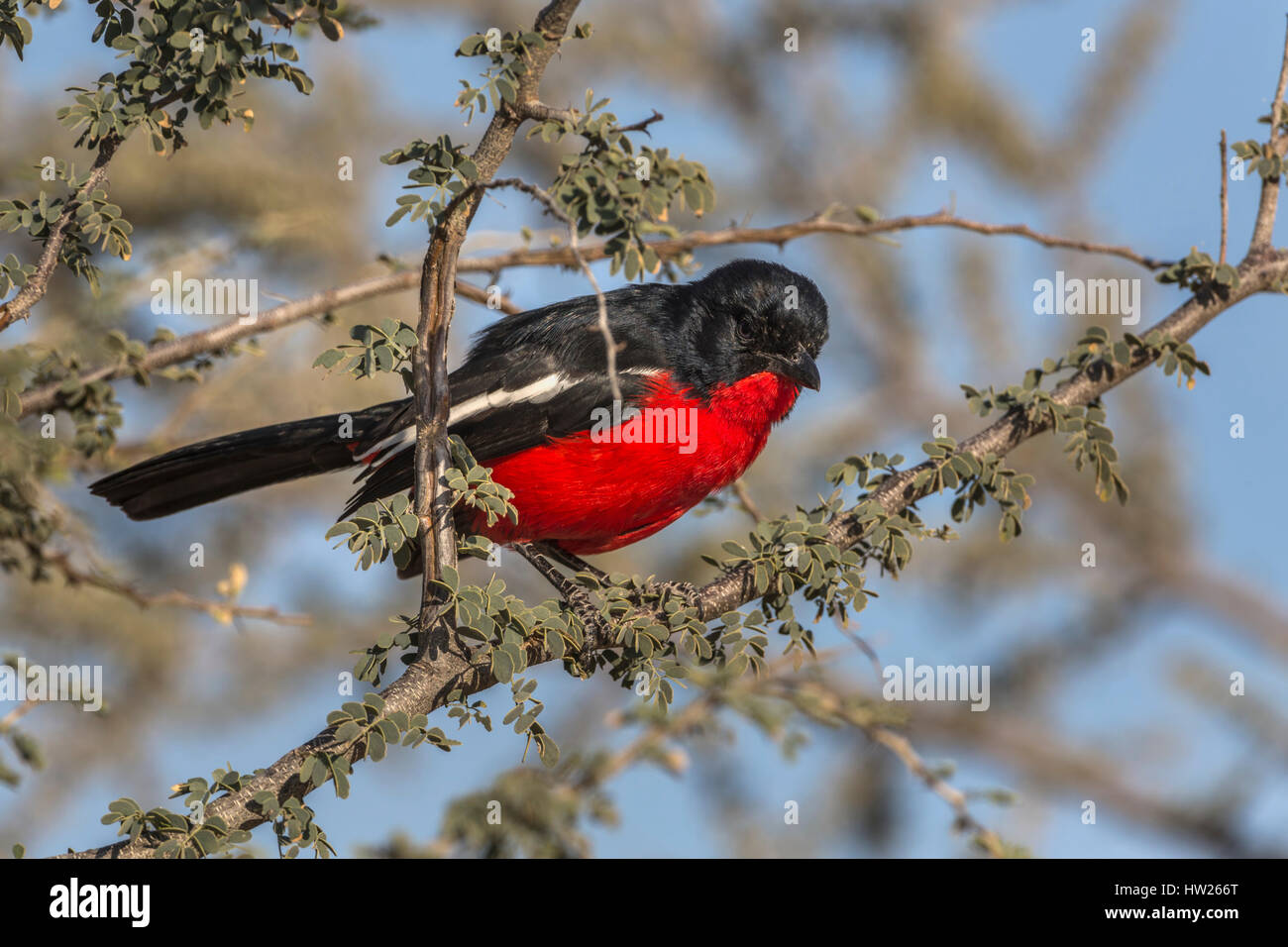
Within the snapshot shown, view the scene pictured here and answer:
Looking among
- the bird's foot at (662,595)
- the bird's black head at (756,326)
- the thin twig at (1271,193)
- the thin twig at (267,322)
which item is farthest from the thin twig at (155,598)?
the thin twig at (1271,193)

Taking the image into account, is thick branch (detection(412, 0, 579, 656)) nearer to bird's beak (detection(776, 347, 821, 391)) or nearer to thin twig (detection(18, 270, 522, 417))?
thin twig (detection(18, 270, 522, 417))

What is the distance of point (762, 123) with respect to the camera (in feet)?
38.4

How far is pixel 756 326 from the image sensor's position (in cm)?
423

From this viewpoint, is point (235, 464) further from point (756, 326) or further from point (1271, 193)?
point (1271, 193)

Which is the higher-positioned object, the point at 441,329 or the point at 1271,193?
the point at 1271,193

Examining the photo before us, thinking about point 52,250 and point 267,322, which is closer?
point 52,250

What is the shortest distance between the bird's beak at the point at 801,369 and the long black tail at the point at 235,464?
1.27 meters

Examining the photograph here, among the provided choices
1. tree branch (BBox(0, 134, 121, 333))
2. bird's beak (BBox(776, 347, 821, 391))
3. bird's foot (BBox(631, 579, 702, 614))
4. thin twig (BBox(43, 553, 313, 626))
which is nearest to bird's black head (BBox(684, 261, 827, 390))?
bird's beak (BBox(776, 347, 821, 391))

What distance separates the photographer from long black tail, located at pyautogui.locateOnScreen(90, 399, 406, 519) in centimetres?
393

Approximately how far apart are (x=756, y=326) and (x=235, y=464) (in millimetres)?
1790

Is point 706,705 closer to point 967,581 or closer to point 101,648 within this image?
point 101,648

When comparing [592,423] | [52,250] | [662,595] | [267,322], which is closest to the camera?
[52,250]

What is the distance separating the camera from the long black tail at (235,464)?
155 inches

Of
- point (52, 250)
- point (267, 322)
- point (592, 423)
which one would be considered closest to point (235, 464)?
point (267, 322)
